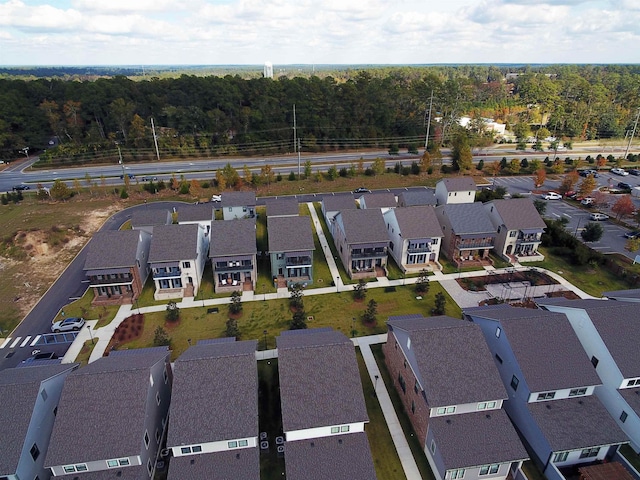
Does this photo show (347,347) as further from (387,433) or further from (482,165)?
(482,165)

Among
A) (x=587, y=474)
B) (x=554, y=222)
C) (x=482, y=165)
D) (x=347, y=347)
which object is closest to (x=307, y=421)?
(x=347, y=347)

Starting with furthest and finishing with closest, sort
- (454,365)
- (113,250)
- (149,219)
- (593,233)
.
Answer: (149,219), (593,233), (113,250), (454,365)

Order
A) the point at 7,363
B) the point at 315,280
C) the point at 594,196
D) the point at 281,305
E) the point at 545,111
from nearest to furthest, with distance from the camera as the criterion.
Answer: the point at 7,363 → the point at 281,305 → the point at 315,280 → the point at 594,196 → the point at 545,111

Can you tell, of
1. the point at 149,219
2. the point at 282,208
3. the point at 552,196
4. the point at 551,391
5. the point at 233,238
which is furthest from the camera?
the point at 552,196

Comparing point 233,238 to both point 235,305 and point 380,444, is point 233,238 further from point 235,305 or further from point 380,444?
point 380,444

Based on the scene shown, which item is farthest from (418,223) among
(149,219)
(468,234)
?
(149,219)

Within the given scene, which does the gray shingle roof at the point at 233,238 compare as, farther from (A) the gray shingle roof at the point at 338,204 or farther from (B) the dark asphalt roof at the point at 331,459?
(B) the dark asphalt roof at the point at 331,459

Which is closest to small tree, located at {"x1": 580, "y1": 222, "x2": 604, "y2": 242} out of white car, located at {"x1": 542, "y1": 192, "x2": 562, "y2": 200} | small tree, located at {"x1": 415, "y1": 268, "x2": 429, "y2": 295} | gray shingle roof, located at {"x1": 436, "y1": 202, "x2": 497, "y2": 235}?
gray shingle roof, located at {"x1": 436, "y1": 202, "x2": 497, "y2": 235}
